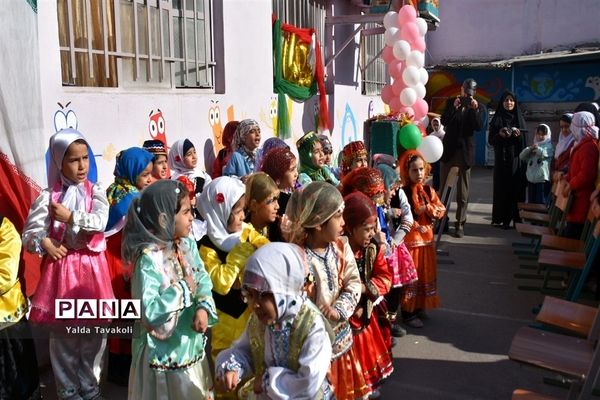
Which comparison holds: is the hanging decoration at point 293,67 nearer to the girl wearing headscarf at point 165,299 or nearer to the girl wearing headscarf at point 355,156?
the girl wearing headscarf at point 355,156

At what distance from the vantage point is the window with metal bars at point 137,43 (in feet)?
14.2

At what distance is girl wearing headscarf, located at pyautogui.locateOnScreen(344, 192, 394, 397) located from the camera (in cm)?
321

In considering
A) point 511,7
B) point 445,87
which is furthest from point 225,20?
point 511,7

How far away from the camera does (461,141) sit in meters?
8.23

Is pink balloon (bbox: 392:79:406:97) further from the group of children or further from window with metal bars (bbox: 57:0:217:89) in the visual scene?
the group of children

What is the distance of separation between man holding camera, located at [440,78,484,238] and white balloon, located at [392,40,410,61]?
1.26 meters

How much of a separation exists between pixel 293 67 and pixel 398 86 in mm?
2345

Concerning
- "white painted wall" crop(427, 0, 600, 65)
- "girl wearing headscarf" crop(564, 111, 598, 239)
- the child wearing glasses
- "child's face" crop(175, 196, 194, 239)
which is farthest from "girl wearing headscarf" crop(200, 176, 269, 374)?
"white painted wall" crop(427, 0, 600, 65)

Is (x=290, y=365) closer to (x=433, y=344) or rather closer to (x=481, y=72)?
(x=433, y=344)

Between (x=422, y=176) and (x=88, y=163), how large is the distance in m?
2.53

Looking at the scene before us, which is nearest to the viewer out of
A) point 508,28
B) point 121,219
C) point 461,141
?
point 121,219

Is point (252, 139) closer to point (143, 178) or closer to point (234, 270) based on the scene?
point (143, 178)

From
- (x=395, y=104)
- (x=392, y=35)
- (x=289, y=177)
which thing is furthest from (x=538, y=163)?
(x=289, y=177)

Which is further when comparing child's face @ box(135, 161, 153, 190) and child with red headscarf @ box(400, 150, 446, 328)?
child with red headscarf @ box(400, 150, 446, 328)
